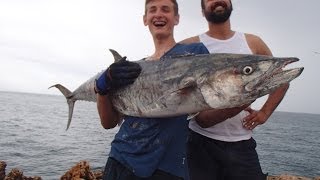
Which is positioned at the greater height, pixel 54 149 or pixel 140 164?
pixel 140 164

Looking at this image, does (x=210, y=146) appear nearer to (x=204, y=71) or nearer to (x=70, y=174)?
(x=204, y=71)

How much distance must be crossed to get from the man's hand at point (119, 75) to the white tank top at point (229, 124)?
1386 mm

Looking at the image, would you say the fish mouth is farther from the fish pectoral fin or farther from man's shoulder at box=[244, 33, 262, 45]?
man's shoulder at box=[244, 33, 262, 45]

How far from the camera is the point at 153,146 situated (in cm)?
358

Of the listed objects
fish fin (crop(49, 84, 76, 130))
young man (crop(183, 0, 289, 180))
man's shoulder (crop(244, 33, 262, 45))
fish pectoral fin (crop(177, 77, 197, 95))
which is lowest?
young man (crop(183, 0, 289, 180))

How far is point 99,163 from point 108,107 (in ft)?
87.9

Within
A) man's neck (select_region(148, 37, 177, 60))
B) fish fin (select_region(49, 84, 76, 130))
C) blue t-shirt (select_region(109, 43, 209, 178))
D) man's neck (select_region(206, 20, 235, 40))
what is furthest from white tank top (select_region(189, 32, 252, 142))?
fish fin (select_region(49, 84, 76, 130))

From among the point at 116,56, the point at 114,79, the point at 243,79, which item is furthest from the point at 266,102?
the point at 114,79

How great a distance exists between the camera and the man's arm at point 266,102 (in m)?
4.78

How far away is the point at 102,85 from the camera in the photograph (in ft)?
12.9

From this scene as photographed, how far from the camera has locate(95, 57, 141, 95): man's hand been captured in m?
3.80

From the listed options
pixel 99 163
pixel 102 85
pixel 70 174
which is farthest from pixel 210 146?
pixel 99 163

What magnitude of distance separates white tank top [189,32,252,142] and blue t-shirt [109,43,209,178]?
1.03 m

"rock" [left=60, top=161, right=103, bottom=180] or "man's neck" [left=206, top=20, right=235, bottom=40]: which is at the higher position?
"man's neck" [left=206, top=20, right=235, bottom=40]
